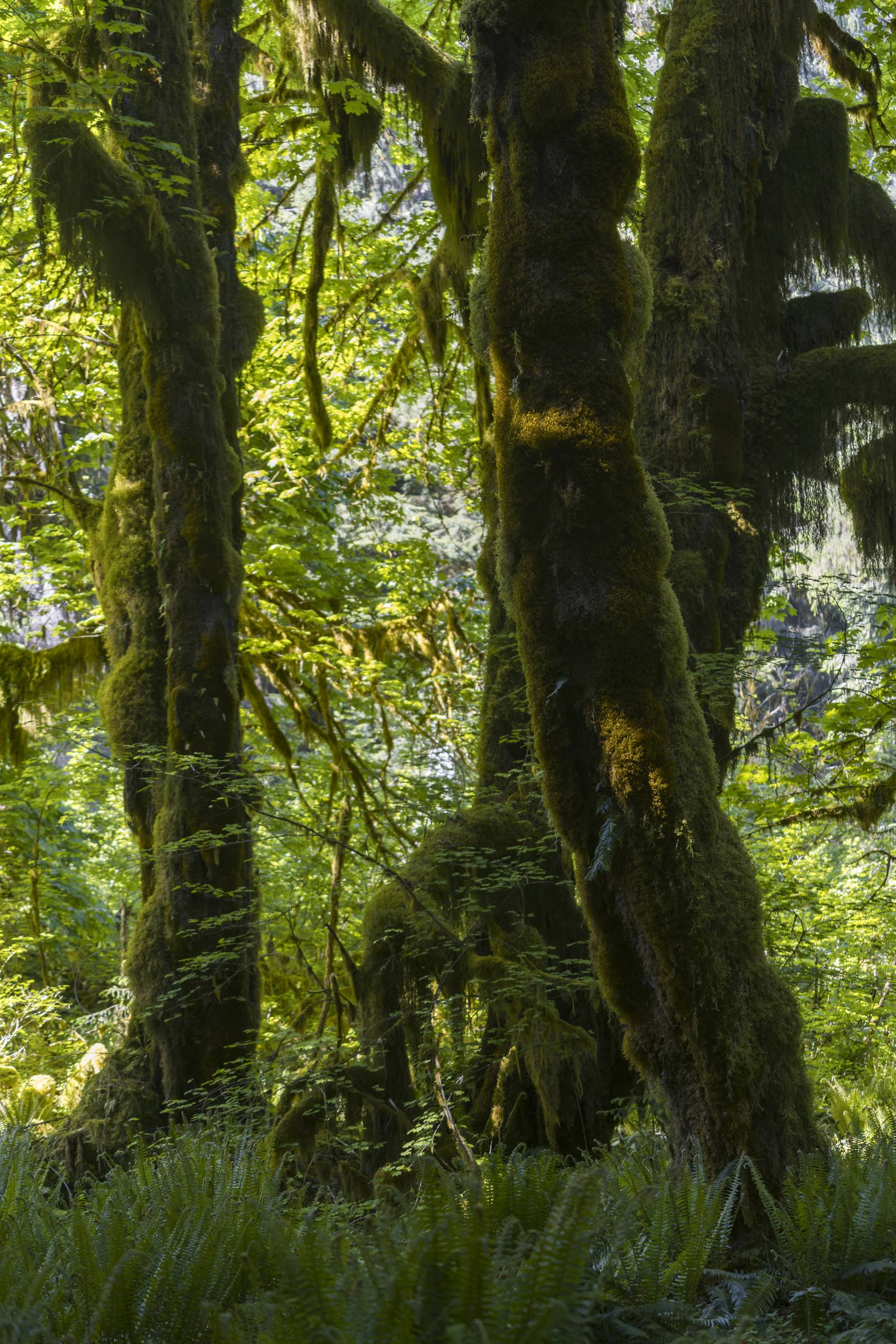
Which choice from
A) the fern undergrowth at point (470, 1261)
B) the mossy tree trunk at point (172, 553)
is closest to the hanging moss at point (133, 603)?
the mossy tree trunk at point (172, 553)

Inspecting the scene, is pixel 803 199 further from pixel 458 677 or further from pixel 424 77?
pixel 458 677

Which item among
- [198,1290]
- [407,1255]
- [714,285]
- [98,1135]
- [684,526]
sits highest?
[714,285]

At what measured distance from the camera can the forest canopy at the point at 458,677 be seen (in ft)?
10.2

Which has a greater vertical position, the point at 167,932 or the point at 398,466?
the point at 398,466

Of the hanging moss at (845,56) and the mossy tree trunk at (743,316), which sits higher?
the hanging moss at (845,56)

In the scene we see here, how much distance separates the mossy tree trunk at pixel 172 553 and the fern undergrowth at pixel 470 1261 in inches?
145

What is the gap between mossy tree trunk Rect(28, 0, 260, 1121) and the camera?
7.34 metres

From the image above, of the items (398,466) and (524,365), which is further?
(398,466)

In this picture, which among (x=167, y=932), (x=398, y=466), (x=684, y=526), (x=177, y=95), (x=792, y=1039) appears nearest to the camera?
(x=792, y=1039)

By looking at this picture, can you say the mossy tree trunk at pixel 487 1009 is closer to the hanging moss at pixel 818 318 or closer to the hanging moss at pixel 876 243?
the hanging moss at pixel 818 318

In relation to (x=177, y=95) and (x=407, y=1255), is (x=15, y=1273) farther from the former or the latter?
(x=177, y=95)

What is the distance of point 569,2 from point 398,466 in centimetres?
1149

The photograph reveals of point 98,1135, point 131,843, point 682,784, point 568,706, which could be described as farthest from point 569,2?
point 131,843

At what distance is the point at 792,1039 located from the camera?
418 cm
